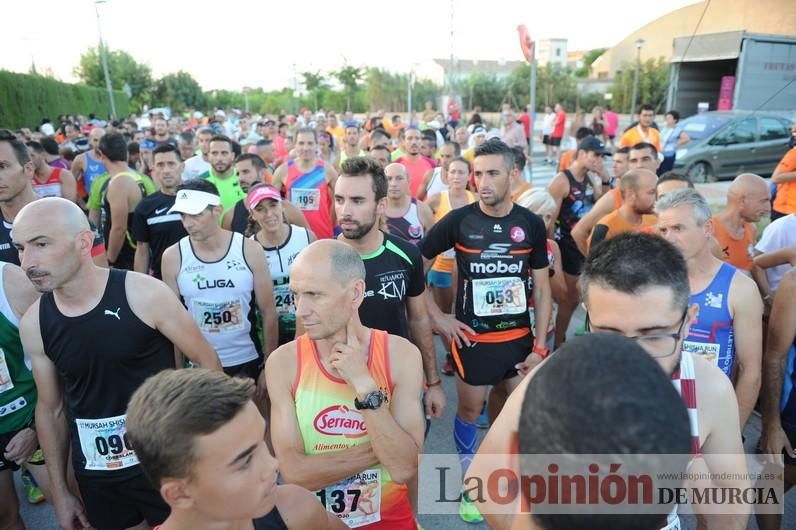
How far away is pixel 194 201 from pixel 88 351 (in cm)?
142

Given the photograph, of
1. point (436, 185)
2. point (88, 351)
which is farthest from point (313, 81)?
point (88, 351)

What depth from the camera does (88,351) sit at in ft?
7.71

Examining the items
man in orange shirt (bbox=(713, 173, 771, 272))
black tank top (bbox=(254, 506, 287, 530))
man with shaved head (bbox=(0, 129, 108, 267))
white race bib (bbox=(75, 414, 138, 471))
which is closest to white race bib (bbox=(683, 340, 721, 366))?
man in orange shirt (bbox=(713, 173, 771, 272))

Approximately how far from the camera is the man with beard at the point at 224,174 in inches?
234

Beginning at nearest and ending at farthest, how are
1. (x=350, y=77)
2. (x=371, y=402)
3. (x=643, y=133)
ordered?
(x=371, y=402)
(x=643, y=133)
(x=350, y=77)

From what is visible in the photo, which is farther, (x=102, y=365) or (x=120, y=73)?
(x=120, y=73)

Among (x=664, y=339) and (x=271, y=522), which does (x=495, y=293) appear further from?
(x=271, y=522)

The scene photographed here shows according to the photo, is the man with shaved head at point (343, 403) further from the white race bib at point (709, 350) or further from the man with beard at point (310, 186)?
the man with beard at point (310, 186)

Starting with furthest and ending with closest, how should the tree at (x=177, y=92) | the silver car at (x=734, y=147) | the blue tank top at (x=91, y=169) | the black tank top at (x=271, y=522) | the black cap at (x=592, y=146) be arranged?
the tree at (x=177, y=92) < the silver car at (x=734, y=147) < the blue tank top at (x=91, y=169) < the black cap at (x=592, y=146) < the black tank top at (x=271, y=522)

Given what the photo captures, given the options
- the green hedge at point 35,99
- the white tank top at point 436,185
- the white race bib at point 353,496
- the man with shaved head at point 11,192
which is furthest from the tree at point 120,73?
the white race bib at point 353,496

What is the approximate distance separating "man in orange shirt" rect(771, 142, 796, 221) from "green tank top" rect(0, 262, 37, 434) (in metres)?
6.96

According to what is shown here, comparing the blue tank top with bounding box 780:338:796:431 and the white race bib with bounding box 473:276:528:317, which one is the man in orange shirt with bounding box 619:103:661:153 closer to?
the white race bib with bounding box 473:276:528:317

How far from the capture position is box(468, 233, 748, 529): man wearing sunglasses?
164cm

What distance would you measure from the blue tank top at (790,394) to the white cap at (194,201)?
3.61 meters
